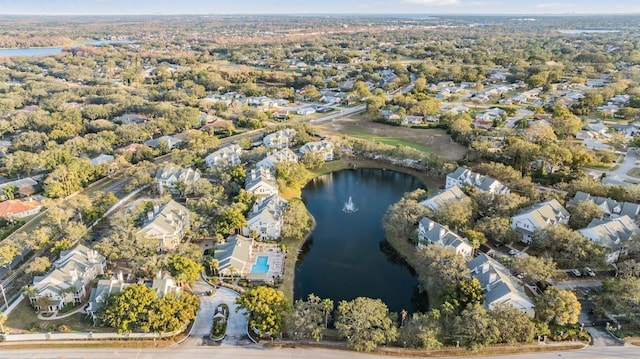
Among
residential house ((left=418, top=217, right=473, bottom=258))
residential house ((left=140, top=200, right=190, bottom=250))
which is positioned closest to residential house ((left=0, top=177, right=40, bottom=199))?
residential house ((left=140, top=200, right=190, bottom=250))

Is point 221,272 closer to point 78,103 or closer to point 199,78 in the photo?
point 78,103

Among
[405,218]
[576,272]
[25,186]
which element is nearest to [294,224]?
[405,218]

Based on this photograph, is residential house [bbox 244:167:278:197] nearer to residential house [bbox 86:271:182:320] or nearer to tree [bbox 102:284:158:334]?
residential house [bbox 86:271:182:320]

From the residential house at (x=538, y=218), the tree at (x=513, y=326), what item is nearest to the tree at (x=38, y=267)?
the tree at (x=513, y=326)

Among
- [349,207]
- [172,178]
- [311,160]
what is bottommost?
[349,207]

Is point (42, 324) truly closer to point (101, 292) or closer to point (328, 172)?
point (101, 292)

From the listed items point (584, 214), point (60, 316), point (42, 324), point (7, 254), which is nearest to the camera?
point (42, 324)

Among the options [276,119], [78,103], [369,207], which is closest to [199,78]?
[78,103]
